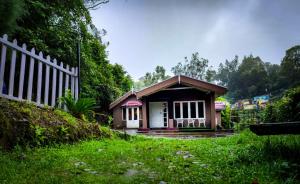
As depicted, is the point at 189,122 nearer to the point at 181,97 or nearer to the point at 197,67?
the point at 181,97

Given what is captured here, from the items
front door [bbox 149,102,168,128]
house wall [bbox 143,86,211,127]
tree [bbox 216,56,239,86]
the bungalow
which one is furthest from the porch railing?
tree [bbox 216,56,239,86]

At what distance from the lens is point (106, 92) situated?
72.9ft

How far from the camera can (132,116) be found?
24406 mm

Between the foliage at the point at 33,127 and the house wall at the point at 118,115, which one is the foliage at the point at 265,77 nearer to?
the house wall at the point at 118,115

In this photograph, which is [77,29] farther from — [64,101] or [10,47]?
[10,47]

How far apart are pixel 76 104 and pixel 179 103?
14345mm

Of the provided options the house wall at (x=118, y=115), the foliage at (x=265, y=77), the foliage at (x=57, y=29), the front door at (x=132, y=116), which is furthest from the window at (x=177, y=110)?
the foliage at (x=265, y=77)

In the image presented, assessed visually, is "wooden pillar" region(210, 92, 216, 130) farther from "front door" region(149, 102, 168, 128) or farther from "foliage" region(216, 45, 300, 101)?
"foliage" region(216, 45, 300, 101)

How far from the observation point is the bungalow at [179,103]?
18.4m

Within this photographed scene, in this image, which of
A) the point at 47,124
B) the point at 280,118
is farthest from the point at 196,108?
the point at 47,124

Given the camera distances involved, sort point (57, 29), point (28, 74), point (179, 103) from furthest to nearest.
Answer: point (179, 103)
point (57, 29)
point (28, 74)

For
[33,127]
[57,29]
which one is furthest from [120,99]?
[33,127]

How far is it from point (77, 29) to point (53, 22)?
120cm

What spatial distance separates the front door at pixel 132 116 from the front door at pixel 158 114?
268cm
